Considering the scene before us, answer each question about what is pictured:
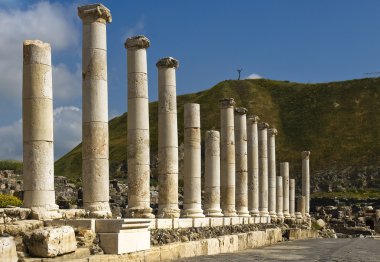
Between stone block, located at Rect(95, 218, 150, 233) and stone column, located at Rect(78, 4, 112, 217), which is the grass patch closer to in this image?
stone column, located at Rect(78, 4, 112, 217)

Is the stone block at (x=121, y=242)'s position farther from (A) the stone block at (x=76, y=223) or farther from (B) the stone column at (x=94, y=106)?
(B) the stone column at (x=94, y=106)

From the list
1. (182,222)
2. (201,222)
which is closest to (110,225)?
(182,222)

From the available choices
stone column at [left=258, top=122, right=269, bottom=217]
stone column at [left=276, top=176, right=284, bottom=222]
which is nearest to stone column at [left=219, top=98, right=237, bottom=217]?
stone column at [left=258, top=122, right=269, bottom=217]

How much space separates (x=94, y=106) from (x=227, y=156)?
651 inches

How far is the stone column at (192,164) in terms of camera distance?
92.7 ft

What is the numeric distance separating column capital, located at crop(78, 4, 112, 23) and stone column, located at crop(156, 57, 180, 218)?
7.03 meters

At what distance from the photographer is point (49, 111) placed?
16.2m

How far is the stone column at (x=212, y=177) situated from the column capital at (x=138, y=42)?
10.4 metres

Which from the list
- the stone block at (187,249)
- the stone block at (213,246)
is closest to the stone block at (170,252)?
the stone block at (187,249)

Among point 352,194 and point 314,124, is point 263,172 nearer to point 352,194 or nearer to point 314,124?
point 352,194

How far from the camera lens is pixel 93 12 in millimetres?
18734

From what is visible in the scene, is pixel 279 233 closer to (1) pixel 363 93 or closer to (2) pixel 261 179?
(2) pixel 261 179

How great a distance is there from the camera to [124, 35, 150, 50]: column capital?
22.7 meters

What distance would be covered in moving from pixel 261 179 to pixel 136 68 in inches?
903
